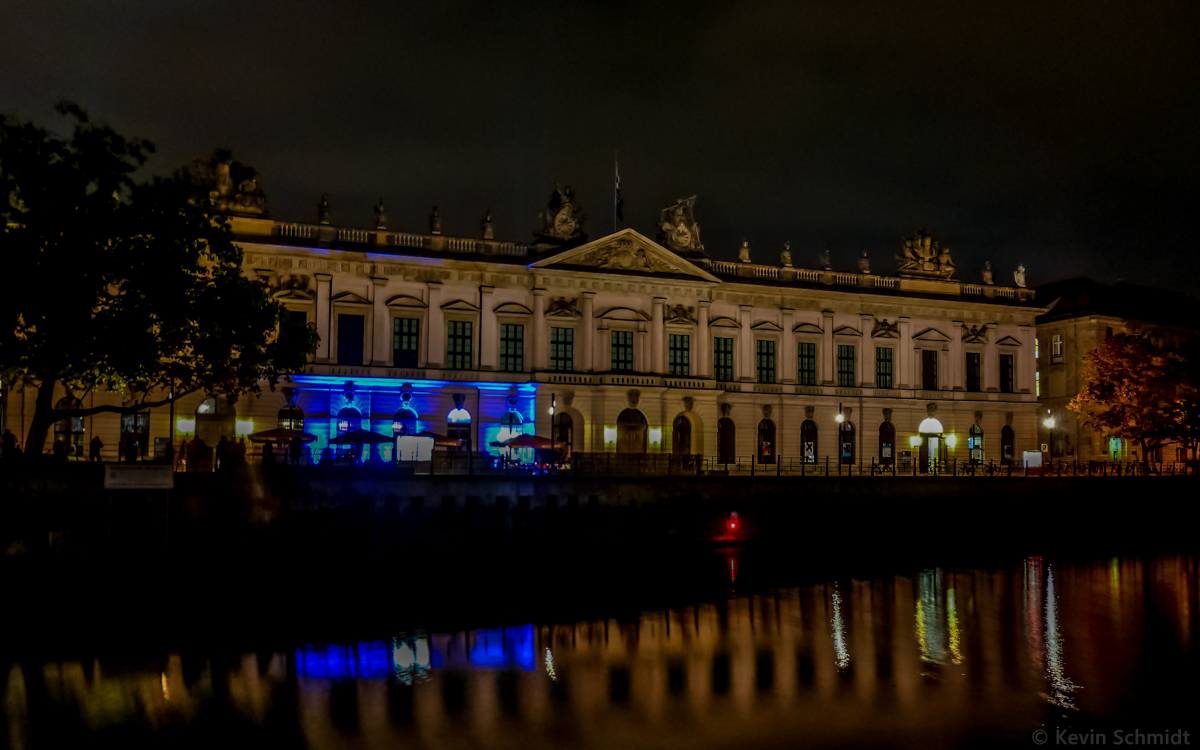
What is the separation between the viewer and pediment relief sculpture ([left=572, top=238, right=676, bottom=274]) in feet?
168

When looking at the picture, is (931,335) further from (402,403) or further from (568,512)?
(402,403)

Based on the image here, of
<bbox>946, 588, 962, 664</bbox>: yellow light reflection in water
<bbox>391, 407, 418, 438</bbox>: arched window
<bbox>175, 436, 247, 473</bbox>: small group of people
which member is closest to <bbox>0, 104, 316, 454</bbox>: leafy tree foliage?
<bbox>175, 436, 247, 473</bbox>: small group of people

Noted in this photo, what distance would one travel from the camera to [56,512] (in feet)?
96.8

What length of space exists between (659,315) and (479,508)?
20.4m

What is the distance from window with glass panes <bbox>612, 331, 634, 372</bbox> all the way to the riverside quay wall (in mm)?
13276

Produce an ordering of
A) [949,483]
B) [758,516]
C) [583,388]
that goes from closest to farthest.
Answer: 1. [758,516]
2. [949,483]
3. [583,388]

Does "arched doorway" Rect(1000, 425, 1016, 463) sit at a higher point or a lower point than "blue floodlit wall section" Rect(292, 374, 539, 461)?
lower

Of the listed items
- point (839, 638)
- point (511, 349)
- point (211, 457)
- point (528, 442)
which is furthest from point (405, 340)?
point (839, 638)

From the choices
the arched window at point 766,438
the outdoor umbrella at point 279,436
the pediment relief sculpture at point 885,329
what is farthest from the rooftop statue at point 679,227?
the outdoor umbrella at point 279,436

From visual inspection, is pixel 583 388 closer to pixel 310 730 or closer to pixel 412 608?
pixel 412 608

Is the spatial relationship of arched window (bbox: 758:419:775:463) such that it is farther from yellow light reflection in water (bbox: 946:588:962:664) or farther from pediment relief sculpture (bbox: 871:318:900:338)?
yellow light reflection in water (bbox: 946:588:962:664)

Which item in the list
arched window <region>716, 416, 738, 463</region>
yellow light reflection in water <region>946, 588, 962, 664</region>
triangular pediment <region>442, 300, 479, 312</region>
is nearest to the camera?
yellow light reflection in water <region>946, 588, 962, 664</region>

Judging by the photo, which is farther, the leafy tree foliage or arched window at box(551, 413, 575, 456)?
arched window at box(551, 413, 575, 456)

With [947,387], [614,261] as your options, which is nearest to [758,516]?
[614,261]
